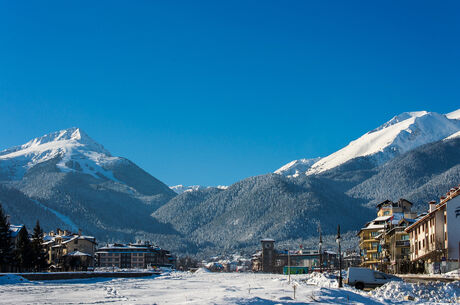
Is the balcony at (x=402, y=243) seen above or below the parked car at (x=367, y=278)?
above

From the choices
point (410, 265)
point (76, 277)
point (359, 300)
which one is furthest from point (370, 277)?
point (76, 277)

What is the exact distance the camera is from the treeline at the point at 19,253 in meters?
105

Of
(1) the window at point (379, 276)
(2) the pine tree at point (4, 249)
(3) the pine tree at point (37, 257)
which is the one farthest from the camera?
(3) the pine tree at point (37, 257)

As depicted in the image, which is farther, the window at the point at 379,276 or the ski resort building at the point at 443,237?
the ski resort building at the point at 443,237

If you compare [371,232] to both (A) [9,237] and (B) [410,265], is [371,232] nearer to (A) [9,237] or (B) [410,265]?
(B) [410,265]

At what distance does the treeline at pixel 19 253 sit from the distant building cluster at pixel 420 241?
6257 centimetres

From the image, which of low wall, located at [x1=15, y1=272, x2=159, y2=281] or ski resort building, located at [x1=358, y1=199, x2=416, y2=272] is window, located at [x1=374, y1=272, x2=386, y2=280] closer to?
ski resort building, located at [x1=358, y1=199, x2=416, y2=272]

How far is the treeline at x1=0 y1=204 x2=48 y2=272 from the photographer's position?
10500cm

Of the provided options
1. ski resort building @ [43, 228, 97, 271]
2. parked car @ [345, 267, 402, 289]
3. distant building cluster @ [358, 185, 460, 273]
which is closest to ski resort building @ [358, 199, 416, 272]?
distant building cluster @ [358, 185, 460, 273]

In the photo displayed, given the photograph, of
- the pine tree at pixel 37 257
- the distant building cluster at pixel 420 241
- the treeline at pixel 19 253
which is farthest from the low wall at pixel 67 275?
the distant building cluster at pixel 420 241

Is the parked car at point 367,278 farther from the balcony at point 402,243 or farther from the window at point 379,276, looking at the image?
the balcony at point 402,243

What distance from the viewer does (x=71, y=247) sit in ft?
623

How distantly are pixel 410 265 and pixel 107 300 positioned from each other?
189 feet

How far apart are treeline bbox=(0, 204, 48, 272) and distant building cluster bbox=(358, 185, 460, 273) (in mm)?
62571
